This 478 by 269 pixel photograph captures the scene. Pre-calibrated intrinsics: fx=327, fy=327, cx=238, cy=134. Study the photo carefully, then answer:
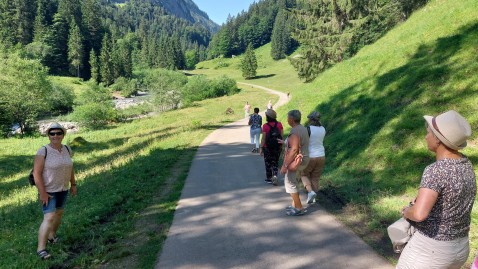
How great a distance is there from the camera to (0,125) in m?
38.0

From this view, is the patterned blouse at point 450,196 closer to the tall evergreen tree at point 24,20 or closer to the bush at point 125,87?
the bush at point 125,87

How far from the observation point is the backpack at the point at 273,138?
31.5 feet

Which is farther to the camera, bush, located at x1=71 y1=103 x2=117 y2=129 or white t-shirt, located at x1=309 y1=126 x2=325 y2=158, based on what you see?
bush, located at x1=71 y1=103 x2=117 y2=129

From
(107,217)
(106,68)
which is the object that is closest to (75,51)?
(106,68)

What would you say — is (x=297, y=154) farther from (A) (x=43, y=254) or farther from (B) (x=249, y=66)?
(B) (x=249, y=66)

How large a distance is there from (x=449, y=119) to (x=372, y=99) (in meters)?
10.6

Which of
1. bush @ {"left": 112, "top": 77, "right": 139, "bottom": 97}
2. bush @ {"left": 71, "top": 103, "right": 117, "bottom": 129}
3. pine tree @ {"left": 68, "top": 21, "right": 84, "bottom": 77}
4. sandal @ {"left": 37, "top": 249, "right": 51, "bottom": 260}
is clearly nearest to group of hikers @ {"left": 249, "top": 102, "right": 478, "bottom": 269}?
sandal @ {"left": 37, "top": 249, "right": 51, "bottom": 260}

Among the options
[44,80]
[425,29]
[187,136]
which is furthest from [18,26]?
[425,29]

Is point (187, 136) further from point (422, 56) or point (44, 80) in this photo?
point (44, 80)

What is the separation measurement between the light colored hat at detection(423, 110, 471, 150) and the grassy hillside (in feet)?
10.0

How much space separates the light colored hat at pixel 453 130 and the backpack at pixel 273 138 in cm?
692

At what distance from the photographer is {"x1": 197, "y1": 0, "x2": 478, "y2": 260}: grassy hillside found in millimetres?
7227

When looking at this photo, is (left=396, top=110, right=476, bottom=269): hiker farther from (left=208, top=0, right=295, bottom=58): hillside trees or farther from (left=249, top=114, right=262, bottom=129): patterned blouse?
(left=208, top=0, right=295, bottom=58): hillside trees

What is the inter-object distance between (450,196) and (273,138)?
701 centimetres
